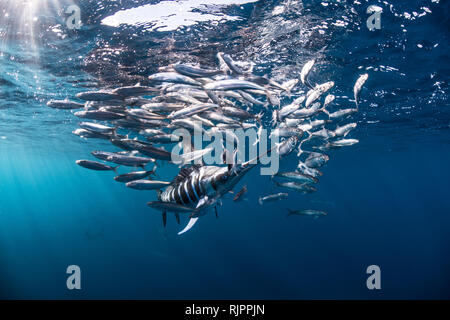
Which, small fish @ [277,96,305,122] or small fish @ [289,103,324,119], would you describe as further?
small fish @ [289,103,324,119]

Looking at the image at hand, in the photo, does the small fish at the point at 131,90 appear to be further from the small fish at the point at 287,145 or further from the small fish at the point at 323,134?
the small fish at the point at 323,134

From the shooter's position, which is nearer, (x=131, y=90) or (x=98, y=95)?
(x=131, y=90)

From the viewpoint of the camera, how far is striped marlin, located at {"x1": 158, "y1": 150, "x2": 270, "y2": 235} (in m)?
2.91

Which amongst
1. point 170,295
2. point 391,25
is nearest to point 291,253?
point 170,295

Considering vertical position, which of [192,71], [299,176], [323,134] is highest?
[192,71]

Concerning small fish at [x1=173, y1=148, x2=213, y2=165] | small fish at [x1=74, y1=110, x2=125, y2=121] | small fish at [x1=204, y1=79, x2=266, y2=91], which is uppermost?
small fish at [x1=204, y1=79, x2=266, y2=91]

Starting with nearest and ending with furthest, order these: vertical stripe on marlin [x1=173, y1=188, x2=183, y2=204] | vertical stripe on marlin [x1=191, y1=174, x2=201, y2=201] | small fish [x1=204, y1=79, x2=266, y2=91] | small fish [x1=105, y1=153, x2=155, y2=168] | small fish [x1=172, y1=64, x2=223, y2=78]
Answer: vertical stripe on marlin [x1=191, y1=174, x2=201, y2=201] → vertical stripe on marlin [x1=173, y1=188, x2=183, y2=204] → small fish [x1=204, y1=79, x2=266, y2=91] → small fish [x1=172, y1=64, x2=223, y2=78] → small fish [x1=105, y1=153, x2=155, y2=168]

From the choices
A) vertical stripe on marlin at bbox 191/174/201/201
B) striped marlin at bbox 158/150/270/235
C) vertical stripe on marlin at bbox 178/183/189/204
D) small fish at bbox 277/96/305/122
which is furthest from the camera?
small fish at bbox 277/96/305/122

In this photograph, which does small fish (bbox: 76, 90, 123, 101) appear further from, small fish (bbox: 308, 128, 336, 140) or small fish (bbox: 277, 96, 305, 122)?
small fish (bbox: 308, 128, 336, 140)

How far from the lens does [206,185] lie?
3.33m

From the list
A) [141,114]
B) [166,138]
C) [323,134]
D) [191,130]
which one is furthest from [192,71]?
[323,134]

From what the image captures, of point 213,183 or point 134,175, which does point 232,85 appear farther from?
point 134,175

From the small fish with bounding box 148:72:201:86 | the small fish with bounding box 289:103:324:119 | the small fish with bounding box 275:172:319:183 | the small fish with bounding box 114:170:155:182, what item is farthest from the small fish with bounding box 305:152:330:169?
the small fish with bounding box 114:170:155:182
